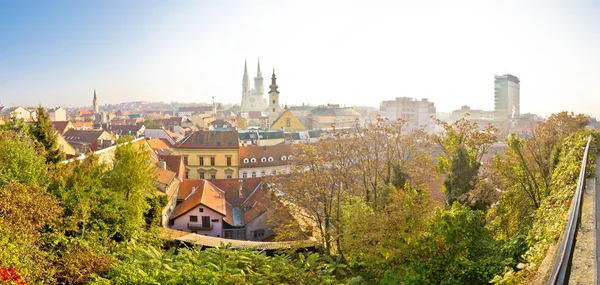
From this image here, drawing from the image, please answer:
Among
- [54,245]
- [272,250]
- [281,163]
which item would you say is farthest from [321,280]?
[281,163]

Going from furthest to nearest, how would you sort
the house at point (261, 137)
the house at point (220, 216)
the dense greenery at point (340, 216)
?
the house at point (261, 137) < the house at point (220, 216) < the dense greenery at point (340, 216)

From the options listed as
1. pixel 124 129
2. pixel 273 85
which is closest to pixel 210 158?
pixel 124 129

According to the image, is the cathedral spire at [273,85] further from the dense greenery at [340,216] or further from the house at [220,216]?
the dense greenery at [340,216]

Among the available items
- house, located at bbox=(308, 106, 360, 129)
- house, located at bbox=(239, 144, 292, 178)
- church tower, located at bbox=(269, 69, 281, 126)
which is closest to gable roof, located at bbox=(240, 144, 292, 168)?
house, located at bbox=(239, 144, 292, 178)

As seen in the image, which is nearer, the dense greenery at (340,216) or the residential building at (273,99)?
the dense greenery at (340,216)

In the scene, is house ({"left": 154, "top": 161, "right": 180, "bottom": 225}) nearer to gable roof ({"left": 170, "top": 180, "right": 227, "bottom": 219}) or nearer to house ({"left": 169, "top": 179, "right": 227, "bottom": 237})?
gable roof ({"left": 170, "top": 180, "right": 227, "bottom": 219})

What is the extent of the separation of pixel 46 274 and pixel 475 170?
16034 mm

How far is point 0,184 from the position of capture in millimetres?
13859

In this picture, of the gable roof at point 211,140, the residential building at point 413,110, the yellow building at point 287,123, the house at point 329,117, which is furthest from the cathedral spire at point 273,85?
the gable roof at point 211,140

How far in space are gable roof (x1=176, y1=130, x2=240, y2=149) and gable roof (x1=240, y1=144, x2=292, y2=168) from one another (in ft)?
6.14

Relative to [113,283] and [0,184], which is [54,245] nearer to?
[0,184]

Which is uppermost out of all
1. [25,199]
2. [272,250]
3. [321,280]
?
[25,199]

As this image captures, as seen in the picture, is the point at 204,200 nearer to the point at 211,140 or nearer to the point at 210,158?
the point at 210,158

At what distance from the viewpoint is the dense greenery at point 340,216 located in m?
11.0
